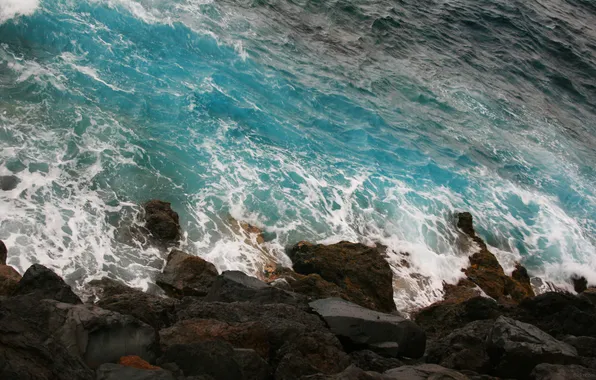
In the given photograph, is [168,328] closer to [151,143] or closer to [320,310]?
[320,310]

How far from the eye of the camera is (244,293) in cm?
848

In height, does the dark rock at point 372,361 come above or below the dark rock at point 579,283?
above

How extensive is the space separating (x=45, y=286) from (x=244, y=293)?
2.85 meters

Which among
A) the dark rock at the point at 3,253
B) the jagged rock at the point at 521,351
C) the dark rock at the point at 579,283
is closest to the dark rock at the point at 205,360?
the jagged rock at the point at 521,351

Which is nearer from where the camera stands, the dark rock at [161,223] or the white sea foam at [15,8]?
the dark rock at [161,223]

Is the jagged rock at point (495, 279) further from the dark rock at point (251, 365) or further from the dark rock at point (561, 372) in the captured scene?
the dark rock at point (251, 365)

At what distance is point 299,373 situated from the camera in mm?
6043

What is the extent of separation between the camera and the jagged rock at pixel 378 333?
7758mm

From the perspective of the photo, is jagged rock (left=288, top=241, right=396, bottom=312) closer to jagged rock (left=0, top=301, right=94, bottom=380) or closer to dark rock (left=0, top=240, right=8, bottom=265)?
dark rock (left=0, top=240, right=8, bottom=265)

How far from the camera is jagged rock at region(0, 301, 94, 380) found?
14.6 feet

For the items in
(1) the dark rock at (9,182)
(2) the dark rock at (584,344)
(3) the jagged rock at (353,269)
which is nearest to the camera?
(2) the dark rock at (584,344)

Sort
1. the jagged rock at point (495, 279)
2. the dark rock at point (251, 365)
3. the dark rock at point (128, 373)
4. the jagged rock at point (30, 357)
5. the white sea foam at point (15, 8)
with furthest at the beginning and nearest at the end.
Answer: the white sea foam at point (15, 8) → the jagged rock at point (495, 279) → the dark rock at point (251, 365) → the dark rock at point (128, 373) → the jagged rock at point (30, 357)

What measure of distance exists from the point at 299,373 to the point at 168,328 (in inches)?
71.7

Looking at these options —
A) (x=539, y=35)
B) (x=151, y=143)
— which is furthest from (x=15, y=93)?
(x=539, y=35)
